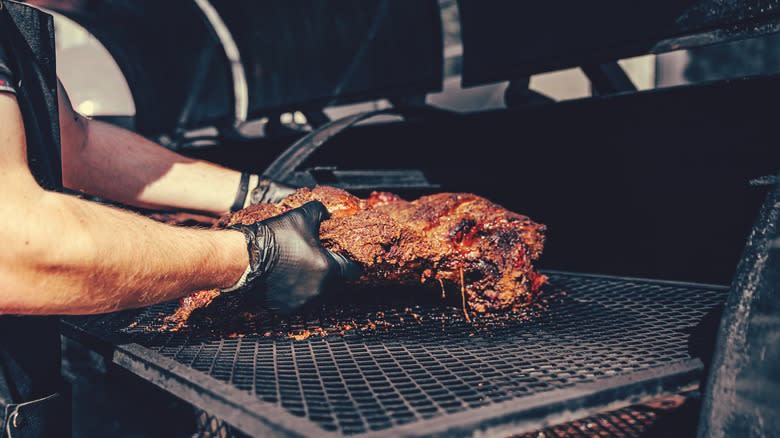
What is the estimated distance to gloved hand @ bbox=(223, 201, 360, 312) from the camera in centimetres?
183

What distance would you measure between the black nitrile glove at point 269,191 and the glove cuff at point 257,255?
922mm

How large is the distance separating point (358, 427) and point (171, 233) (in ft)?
2.90

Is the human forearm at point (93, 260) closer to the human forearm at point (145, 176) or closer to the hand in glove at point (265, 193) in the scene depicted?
the hand in glove at point (265, 193)

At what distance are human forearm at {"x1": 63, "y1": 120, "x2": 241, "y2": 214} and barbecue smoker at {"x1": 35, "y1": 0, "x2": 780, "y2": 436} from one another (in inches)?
17.5

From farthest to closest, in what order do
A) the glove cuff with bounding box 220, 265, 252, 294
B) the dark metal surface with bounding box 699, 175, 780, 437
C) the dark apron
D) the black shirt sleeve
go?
1. the glove cuff with bounding box 220, 265, 252, 294
2. the dark apron
3. the black shirt sleeve
4. the dark metal surface with bounding box 699, 175, 780, 437

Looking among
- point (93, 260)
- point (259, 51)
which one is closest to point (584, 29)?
point (93, 260)

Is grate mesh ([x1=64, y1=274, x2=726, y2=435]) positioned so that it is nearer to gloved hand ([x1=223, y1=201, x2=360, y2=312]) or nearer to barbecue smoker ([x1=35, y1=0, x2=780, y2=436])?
barbecue smoker ([x1=35, y1=0, x2=780, y2=436])

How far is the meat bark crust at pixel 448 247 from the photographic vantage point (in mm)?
2100

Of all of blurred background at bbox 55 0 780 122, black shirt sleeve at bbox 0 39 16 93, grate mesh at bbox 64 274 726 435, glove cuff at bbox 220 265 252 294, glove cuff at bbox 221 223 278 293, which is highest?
blurred background at bbox 55 0 780 122

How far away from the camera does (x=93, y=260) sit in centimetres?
143

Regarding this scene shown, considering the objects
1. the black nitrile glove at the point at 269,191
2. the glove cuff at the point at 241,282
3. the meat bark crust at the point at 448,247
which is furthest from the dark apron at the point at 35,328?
the black nitrile glove at the point at 269,191

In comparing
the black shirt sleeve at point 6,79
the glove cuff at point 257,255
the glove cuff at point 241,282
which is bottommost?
the glove cuff at point 241,282

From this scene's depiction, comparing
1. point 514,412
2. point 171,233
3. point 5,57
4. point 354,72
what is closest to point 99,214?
point 171,233

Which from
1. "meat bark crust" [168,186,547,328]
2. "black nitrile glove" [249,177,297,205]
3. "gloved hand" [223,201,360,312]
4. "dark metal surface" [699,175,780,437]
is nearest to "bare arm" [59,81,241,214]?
"black nitrile glove" [249,177,297,205]
